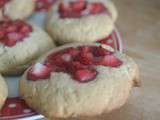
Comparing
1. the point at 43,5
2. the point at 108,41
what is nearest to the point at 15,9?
the point at 43,5

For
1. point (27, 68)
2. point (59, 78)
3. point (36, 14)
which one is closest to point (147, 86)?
point (59, 78)

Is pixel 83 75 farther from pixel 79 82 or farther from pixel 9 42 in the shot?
pixel 9 42

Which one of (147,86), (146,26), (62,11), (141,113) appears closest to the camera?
(141,113)

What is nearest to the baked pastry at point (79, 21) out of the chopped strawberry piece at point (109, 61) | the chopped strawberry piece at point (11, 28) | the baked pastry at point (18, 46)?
the baked pastry at point (18, 46)

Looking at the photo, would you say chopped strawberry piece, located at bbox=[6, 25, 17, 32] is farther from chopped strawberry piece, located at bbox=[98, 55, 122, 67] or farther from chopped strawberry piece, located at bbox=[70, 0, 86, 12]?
chopped strawberry piece, located at bbox=[98, 55, 122, 67]

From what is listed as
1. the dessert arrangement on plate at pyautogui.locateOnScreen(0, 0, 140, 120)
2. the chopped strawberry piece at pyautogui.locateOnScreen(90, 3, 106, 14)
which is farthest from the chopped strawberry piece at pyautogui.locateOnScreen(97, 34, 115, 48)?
the chopped strawberry piece at pyautogui.locateOnScreen(90, 3, 106, 14)

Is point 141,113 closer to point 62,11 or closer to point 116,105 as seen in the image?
point 116,105
